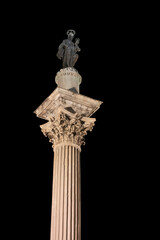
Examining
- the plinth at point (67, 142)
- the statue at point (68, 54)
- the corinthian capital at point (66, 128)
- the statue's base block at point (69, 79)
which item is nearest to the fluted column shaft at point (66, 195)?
the plinth at point (67, 142)

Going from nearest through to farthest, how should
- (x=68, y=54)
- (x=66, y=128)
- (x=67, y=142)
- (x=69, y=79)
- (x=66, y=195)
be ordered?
(x=66, y=195) → (x=67, y=142) → (x=66, y=128) → (x=69, y=79) → (x=68, y=54)

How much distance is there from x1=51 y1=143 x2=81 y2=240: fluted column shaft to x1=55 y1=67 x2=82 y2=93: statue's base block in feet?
10.00

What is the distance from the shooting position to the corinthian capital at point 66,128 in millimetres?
14922

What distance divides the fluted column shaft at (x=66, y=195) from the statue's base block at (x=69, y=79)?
305 cm

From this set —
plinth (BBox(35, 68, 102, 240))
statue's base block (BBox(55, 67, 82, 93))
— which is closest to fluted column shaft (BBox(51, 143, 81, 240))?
plinth (BBox(35, 68, 102, 240))

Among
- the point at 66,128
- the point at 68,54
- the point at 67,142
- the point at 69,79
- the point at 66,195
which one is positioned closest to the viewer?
the point at 66,195

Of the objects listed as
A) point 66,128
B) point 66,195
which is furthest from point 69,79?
point 66,195

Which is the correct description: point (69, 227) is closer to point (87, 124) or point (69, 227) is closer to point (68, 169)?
point (68, 169)

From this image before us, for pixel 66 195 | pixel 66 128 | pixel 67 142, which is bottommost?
pixel 66 195

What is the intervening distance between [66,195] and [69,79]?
587 cm

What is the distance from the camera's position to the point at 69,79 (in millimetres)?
16609

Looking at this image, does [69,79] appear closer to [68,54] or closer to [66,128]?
[68,54]

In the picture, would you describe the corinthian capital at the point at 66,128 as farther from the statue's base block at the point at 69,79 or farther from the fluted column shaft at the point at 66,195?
the statue's base block at the point at 69,79

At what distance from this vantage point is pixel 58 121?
49.0ft
